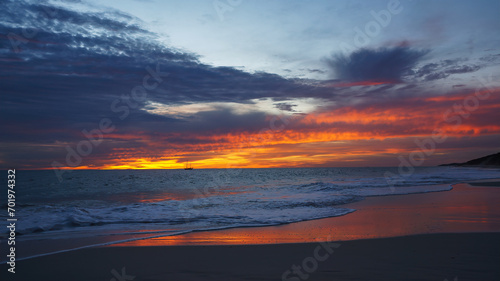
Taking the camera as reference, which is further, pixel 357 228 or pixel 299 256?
pixel 357 228

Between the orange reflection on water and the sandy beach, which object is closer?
the sandy beach

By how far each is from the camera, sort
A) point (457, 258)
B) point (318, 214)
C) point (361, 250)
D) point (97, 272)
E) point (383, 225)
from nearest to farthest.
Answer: point (97, 272)
point (457, 258)
point (361, 250)
point (383, 225)
point (318, 214)

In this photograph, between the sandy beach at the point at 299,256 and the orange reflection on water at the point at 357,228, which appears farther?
the orange reflection on water at the point at 357,228

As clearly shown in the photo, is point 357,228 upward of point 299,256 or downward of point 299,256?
downward

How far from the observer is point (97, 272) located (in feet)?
21.2

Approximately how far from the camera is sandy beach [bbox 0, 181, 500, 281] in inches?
242

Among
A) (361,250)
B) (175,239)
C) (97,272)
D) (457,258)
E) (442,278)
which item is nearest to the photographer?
(442,278)

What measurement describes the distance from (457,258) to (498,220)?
6.44 m

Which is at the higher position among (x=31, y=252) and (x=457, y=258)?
(x=31, y=252)

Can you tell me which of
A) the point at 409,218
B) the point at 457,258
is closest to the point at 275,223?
the point at 409,218

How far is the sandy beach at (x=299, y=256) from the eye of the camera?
20.2ft

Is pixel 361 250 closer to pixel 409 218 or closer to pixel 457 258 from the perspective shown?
pixel 457 258

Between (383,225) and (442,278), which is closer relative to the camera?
(442,278)

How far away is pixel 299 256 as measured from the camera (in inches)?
288
